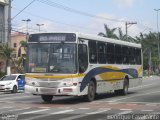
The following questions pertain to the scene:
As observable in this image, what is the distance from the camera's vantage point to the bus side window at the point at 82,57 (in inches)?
843

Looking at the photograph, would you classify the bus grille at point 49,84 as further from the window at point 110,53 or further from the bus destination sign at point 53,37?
the window at point 110,53

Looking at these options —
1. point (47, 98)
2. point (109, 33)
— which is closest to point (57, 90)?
point (47, 98)

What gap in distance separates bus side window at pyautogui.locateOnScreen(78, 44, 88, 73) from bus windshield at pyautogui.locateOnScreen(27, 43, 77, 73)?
1.32 feet

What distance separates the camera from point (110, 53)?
25.0m

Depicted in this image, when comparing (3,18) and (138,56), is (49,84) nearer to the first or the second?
(138,56)

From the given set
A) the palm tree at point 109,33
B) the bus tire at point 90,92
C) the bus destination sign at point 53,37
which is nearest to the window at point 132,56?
the bus tire at point 90,92

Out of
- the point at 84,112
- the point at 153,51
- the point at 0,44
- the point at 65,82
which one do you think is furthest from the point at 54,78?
the point at 153,51

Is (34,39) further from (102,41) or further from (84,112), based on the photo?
(84,112)

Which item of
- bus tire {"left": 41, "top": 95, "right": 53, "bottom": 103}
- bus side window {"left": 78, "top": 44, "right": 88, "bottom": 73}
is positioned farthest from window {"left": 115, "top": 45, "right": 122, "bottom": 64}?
bus tire {"left": 41, "top": 95, "right": 53, "bottom": 103}

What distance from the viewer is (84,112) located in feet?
56.9

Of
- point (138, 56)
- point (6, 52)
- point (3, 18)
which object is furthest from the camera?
point (3, 18)

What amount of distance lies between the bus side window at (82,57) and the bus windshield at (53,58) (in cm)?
40

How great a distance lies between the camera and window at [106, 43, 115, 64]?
2473 centimetres

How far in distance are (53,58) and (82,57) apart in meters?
1.36
